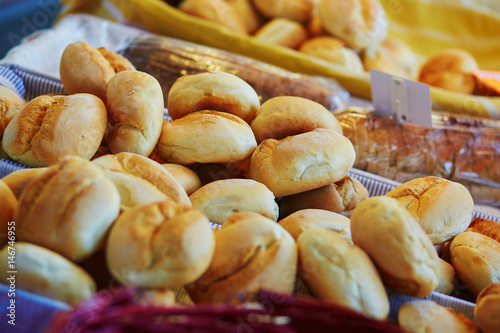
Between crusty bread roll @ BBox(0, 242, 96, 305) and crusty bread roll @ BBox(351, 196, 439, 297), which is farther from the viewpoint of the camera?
crusty bread roll @ BBox(351, 196, 439, 297)

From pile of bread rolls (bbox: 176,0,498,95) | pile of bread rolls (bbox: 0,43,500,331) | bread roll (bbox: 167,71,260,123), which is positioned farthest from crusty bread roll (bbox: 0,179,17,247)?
pile of bread rolls (bbox: 176,0,498,95)

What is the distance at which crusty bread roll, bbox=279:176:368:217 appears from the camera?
1.26 meters

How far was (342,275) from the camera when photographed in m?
0.87

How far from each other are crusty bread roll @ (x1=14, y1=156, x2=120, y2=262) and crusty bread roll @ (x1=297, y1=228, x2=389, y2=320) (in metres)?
0.39

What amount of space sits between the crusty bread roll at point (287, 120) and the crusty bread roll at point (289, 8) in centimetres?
159

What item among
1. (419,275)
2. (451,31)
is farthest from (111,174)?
(451,31)

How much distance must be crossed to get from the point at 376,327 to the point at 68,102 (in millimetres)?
908

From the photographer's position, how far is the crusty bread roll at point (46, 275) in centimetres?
78

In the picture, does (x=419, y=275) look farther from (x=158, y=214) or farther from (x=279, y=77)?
(x=279, y=77)

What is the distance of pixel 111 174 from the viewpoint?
3.07ft

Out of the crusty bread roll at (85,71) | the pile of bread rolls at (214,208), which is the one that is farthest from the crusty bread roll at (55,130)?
the crusty bread roll at (85,71)

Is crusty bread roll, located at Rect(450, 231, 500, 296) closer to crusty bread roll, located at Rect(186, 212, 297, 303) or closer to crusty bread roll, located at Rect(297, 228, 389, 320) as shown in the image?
crusty bread roll, located at Rect(297, 228, 389, 320)

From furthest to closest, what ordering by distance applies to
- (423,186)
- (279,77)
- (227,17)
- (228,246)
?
(227,17) < (279,77) < (423,186) < (228,246)

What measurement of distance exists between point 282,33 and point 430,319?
7.04 ft
